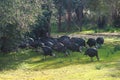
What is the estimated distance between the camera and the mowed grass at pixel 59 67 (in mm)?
24219

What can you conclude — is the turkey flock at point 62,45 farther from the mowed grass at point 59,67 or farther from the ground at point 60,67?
the ground at point 60,67

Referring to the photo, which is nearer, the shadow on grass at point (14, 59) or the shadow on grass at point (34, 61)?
the shadow on grass at point (34, 61)

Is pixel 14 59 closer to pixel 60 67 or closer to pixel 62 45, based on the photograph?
pixel 62 45

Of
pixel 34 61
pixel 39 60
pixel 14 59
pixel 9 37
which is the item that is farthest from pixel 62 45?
pixel 9 37

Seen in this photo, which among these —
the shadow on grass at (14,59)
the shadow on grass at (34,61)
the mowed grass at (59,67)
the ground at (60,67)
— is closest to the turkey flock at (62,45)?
the mowed grass at (59,67)

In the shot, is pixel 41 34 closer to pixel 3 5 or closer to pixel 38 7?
pixel 38 7

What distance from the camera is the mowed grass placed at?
24.2m

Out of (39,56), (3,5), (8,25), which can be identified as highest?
(3,5)

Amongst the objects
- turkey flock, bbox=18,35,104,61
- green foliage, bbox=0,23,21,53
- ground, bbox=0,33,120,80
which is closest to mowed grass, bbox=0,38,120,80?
ground, bbox=0,33,120,80

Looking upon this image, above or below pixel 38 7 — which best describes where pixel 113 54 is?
below

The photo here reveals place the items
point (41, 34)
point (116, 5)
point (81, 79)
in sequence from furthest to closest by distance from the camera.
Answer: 1. point (116, 5)
2. point (41, 34)
3. point (81, 79)

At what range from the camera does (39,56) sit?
3688 cm

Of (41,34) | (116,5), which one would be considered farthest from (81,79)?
(116,5)

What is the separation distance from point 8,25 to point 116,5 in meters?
42.2
